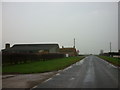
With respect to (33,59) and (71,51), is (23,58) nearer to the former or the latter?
(33,59)

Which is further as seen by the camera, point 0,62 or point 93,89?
point 0,62

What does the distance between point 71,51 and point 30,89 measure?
149m

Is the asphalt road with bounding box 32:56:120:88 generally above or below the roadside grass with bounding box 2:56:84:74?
above

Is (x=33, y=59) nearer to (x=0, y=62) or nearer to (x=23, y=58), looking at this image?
(x=23, y=58)

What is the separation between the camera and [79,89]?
11.5 m

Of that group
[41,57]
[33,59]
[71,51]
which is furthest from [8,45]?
[33,59]

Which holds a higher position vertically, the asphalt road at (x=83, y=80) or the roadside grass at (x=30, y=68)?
the asphalt road at (x=83, y=80)

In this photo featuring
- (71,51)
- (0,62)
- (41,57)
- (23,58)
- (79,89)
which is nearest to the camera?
(79,89)

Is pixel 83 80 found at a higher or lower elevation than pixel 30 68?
higher

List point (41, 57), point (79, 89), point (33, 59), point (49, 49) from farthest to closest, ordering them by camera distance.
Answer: point (49, 49)
point (41, 57)
point (33, 59)
point (79, 89)

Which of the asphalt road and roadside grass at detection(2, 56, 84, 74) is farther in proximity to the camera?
roadside grass at detection(2, 56, 84, 74)

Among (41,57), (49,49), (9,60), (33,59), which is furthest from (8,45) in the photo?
(9,60)

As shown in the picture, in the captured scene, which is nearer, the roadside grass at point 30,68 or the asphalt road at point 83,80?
the asphalt road at point 83,80

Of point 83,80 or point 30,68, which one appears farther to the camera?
point 30,68
